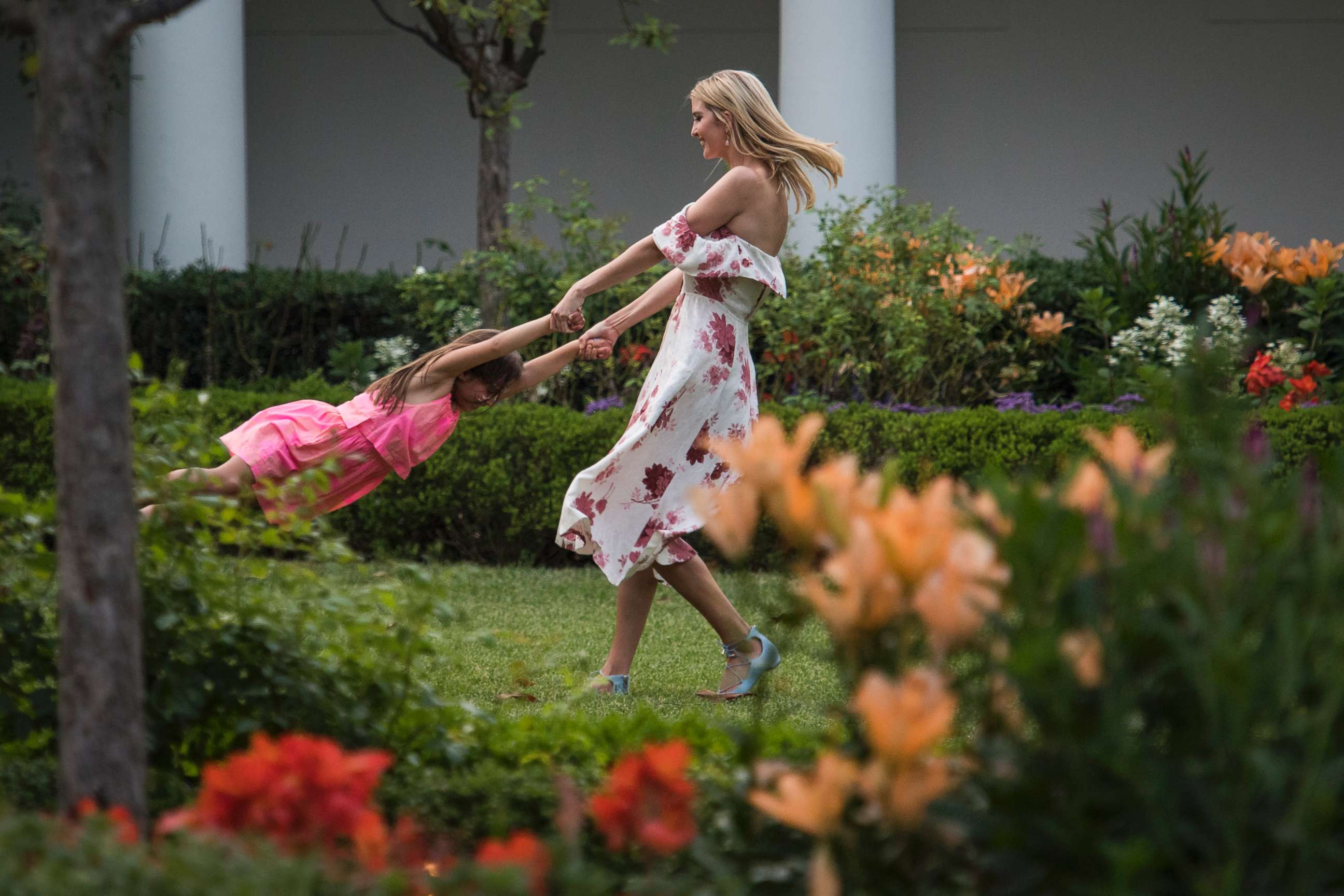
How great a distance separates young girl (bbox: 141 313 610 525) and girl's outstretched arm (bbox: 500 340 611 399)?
0.12ft

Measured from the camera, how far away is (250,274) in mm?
8742

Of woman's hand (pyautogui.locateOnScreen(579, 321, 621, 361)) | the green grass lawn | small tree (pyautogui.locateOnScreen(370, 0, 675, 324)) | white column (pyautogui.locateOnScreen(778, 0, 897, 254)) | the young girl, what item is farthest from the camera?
white column (pyautogui.locateOnScreen(778, 0, 897, 254))

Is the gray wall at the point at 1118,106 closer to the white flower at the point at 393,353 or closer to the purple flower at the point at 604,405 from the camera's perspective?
the white flower at the point at 393,353

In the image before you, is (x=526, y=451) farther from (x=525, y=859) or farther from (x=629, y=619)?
(x=525, y=859)

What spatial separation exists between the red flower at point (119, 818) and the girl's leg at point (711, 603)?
104 inches

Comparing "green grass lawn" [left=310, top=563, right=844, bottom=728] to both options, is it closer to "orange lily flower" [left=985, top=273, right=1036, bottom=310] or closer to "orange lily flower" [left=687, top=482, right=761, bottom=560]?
"orange lily flower" [left=687, top=482, right=761, bottom=560]

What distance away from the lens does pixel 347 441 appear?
4.53m

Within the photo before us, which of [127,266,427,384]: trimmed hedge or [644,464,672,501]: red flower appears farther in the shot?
[127,266,427,384]: trimmed hedge

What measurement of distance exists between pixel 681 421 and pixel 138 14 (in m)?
2.62

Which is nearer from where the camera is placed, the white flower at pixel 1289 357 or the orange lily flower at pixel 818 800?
the orange lily flower at pixel 818 800

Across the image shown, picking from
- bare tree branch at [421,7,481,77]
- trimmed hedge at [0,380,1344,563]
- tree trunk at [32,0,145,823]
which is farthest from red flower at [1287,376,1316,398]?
tree trunk at [32,0,145,823]

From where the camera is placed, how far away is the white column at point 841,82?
9.23 metres

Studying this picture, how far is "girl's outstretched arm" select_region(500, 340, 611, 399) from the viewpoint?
471 centimetres

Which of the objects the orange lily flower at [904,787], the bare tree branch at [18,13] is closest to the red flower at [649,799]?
the orange lily flower at [904,787]
